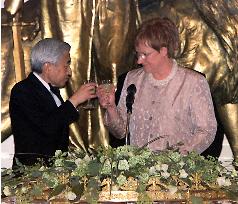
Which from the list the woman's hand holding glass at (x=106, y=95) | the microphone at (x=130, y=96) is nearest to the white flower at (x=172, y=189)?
the microphone at (x=130, y=96)

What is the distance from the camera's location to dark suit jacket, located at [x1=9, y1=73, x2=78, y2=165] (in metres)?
3.71

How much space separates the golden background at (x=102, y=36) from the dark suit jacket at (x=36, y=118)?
4.63ft

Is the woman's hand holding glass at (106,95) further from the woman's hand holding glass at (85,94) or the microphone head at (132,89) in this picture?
the woman's hand holding glass at (85,94)

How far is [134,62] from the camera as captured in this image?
5.27 metres

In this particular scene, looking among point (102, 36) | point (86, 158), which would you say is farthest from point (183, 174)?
point (102, 36)

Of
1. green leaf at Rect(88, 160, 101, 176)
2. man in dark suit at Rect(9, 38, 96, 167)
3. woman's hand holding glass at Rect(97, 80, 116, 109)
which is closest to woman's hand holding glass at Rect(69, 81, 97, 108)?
man in dark suit at Rect(9, 38, 96, 167)

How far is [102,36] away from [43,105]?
157 cm

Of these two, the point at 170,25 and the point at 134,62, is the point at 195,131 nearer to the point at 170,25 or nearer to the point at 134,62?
the point at 170,25

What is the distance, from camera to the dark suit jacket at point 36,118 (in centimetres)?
371

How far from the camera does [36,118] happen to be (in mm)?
3697

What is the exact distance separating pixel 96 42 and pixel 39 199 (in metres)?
2.65

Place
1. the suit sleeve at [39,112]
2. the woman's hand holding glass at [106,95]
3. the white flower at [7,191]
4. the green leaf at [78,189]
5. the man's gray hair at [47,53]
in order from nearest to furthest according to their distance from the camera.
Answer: the green leaf at [78,189] < the white flower at [7,191] < the woman's hand holding glass at [106,95] < the suit sleeve at [39,112] < the man's gray hair at [47,53]

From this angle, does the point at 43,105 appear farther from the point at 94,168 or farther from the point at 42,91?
the point at 94,168

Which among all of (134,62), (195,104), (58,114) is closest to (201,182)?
(195,104)
